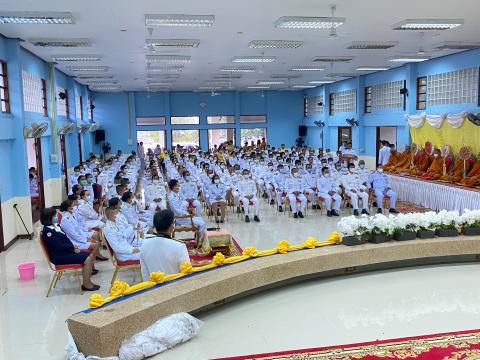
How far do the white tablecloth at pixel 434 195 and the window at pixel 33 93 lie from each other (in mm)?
10168

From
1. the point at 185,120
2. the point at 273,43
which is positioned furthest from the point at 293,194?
the point at 185,120

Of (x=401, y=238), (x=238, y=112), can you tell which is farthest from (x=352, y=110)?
(x=401, y=238)

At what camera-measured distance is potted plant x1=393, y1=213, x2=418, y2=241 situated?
671 cm

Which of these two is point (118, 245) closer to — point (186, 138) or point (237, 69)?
point (237, 69)

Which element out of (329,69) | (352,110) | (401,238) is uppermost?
(329,69)

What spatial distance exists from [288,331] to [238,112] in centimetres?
2376

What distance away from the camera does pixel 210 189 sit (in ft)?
37.8

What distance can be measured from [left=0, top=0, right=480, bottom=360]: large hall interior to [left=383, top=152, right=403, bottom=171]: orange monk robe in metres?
0.10

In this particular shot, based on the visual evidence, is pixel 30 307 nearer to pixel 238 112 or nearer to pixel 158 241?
pixel 158 241

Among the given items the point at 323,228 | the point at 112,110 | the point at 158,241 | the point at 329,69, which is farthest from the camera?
the point at 112,110

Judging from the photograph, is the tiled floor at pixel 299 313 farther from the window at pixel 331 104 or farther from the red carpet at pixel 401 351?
the window at pixel 331 104

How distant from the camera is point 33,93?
12.2 metres

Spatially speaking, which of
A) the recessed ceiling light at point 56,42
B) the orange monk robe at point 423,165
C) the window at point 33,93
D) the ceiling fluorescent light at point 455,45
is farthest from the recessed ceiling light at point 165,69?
the orange monk robe at point 423,165

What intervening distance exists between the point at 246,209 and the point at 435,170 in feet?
17.8
